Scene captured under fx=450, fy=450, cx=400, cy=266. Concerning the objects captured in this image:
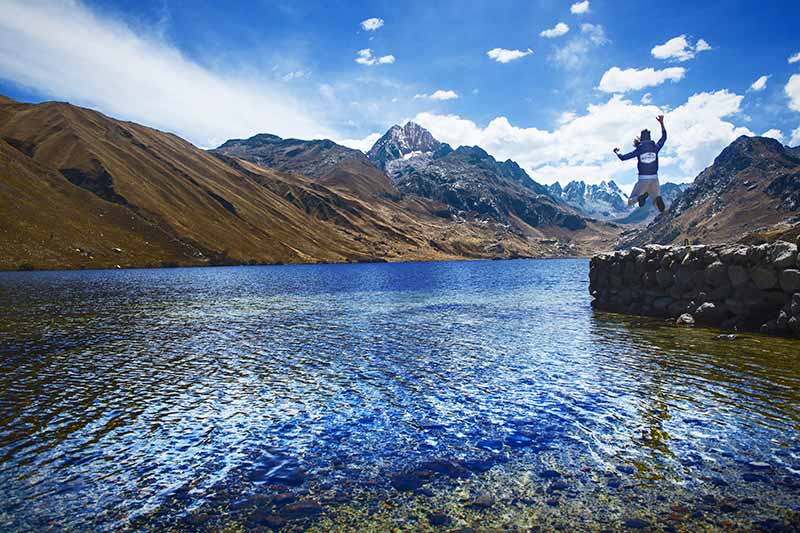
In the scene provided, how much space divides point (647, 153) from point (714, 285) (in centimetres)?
2100

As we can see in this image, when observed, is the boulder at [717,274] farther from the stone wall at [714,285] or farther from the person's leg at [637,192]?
the person's leg at [637,192]

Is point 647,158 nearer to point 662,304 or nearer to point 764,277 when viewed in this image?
point 764,277

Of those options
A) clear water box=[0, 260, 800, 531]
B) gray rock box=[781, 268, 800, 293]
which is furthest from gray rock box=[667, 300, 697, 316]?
gray rock box=[781, 268, 800, 293]

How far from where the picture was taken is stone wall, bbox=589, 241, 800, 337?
33.5 meters

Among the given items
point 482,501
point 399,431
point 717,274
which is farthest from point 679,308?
point 482,501

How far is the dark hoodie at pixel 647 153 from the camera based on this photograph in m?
26.3

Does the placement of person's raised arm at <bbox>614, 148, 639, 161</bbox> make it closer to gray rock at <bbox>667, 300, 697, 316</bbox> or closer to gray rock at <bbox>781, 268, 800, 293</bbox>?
gray rock at <bbox>781, 268, 800, 293</bbox>

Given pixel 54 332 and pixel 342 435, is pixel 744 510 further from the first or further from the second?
pixel 54 332

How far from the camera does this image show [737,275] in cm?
3734

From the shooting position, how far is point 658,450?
49.9 ft

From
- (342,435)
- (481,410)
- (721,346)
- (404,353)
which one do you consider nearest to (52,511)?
(342,435)

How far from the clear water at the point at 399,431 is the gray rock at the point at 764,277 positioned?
4992mm

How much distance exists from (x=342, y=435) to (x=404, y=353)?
1484 centimetres

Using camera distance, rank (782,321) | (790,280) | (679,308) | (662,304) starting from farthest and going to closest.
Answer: (662,304) < (679,308) < (782,321) < (790,280)
